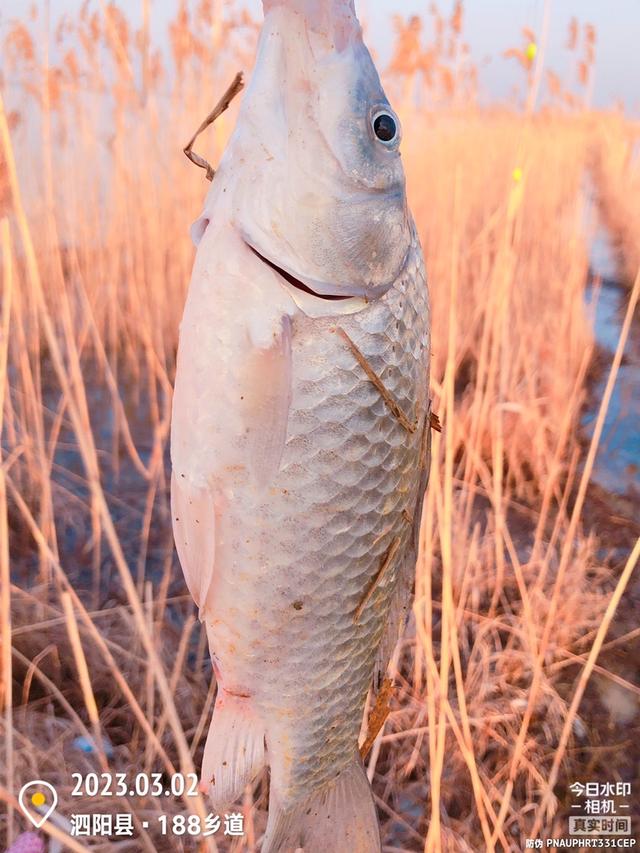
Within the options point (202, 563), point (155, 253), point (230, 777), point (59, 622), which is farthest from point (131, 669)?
point (155, 253)

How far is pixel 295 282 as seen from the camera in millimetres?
544

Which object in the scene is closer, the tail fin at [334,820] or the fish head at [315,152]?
the fish head at [315,152]

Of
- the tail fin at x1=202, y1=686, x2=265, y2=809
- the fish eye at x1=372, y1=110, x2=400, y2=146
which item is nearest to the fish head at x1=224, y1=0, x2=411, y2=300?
the fish eye at x1=372, y1=110, x2=400, y2=146

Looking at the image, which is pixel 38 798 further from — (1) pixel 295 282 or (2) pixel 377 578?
(1) pixel 295 282

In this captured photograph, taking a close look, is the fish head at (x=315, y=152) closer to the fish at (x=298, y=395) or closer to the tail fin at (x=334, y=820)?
the fish at (x=298, y=395)

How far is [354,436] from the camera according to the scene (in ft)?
1.94

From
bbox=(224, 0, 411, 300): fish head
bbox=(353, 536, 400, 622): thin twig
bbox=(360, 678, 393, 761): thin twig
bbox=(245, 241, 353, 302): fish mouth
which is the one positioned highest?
bbox=(224, 0, 411, 300): fish head

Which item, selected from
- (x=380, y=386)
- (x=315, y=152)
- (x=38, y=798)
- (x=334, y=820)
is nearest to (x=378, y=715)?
(x=334, y=820)

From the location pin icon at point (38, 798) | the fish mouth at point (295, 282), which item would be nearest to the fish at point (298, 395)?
the fish mouth at point (295, 282)

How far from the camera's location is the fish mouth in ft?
1.74

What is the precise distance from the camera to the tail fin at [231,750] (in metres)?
0.66

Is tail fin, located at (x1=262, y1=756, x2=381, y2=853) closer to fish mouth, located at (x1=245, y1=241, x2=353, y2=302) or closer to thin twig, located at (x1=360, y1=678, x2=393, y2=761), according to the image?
thin twig, located at (x1=360, y1=678, x2=393, y2=761)

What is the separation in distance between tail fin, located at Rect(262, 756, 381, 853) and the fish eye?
624mm

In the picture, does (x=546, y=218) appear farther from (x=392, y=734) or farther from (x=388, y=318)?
(x=388, y=318)
